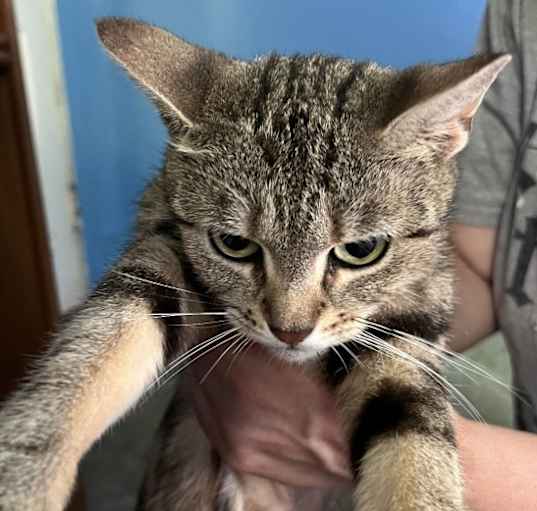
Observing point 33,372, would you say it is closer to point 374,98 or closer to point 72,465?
point 72,465

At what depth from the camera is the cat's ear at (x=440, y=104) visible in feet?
2.14

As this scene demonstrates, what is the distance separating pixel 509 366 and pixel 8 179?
1.13 meters

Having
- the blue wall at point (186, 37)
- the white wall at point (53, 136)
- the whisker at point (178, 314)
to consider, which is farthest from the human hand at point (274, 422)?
the white wall at point (53, 136)

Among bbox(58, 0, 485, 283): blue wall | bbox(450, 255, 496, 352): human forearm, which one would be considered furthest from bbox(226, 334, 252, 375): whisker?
bbox(58, 0, 485, 283): blue wall

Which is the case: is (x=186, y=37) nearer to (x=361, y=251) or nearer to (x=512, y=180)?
(x=512, y=180)

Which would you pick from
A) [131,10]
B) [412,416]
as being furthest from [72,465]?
[131,10]

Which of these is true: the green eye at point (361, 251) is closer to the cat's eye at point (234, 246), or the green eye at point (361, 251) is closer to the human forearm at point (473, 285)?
the cat's eye at point (234, 246)

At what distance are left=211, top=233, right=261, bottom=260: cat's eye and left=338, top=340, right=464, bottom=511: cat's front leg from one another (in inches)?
7.7

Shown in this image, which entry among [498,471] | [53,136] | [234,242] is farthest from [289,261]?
[53,136]

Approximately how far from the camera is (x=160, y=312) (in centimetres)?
76

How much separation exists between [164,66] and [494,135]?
1.76 ft

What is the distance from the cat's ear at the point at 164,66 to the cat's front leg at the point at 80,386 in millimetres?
190

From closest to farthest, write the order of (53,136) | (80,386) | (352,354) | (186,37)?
(80,386) → (352,354) → (186,37) → (53,136)

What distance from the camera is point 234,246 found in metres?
0.76
